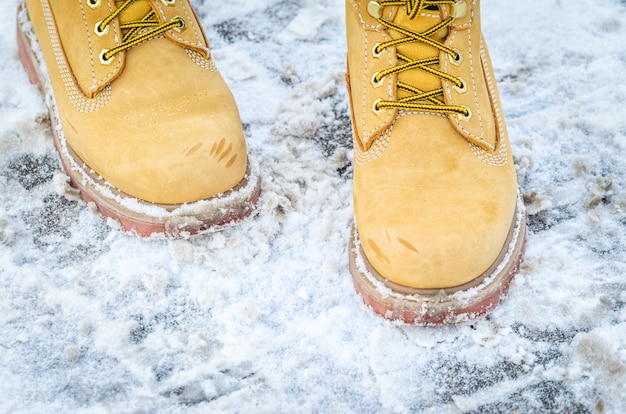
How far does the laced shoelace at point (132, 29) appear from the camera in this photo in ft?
4.38

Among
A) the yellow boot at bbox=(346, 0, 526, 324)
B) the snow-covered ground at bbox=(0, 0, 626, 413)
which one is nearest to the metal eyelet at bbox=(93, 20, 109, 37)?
the snow-covered ground at bbox=(0, 0, 626, 413)

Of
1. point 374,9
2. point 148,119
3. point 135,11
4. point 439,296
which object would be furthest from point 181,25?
point 439,296

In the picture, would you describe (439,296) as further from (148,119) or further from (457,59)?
(148,119)

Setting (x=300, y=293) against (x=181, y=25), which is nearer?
(x=300, y=293)

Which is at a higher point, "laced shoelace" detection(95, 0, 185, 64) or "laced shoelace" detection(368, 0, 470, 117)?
"laced shoelace" detection(95, 0, 185, 64)

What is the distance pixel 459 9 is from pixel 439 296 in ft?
1.70

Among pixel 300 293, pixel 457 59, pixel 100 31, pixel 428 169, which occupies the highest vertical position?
pixel 100 31

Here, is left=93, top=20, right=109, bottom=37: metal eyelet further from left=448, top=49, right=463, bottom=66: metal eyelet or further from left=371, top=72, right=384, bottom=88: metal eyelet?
left=448, top=49, right=463, bottom=66: metal eyelet

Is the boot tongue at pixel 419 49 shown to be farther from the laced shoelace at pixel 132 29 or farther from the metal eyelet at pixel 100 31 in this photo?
the metal eyelet at pixel 100 31

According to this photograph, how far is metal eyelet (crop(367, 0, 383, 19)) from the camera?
4.20 ft

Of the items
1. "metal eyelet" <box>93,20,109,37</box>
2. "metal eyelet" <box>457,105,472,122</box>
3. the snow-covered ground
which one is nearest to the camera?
the snow-covered ground

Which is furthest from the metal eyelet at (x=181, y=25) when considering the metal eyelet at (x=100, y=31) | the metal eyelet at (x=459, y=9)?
the metal eyelet at (x=459, y=9)

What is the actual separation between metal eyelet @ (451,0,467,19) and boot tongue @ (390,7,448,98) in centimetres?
3

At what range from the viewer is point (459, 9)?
127cm
